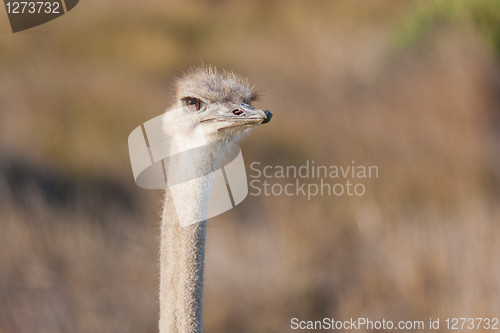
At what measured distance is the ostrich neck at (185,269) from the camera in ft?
5.21

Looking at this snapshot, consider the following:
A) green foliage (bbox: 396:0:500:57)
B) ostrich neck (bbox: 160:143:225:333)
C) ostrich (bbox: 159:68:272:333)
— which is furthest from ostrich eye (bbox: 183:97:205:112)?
green foliage (bbox: 396:0:500:57)

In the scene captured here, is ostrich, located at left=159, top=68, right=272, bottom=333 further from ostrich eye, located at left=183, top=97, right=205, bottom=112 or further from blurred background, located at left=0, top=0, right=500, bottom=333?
blurred background, located at left=0, top=0, right=500, bottom=333

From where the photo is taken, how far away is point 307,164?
4559mm

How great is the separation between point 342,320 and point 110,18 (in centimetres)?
288

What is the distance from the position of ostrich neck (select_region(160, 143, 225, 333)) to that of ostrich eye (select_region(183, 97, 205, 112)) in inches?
5.3

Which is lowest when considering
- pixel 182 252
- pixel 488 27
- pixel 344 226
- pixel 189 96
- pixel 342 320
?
pixel 342 320

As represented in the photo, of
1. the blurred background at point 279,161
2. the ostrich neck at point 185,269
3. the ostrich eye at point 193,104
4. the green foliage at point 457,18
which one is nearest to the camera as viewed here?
the ostrich neck at point 185,269

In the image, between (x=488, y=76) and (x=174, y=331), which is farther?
(x=488, y=76)

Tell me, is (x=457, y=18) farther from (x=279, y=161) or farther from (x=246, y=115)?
(x=246, y=115)

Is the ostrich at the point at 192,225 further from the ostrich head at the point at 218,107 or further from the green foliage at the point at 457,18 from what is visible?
the green foliage at the point at 457,18

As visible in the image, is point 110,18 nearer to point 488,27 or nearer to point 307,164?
point 307,164

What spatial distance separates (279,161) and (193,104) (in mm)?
3011

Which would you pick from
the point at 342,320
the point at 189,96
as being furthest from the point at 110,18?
the point at 189,96

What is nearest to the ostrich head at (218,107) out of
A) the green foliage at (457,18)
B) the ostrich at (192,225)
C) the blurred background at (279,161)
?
the ostrich at (192,225)
